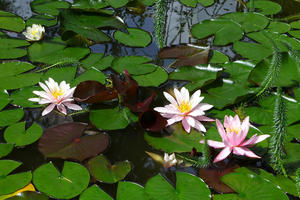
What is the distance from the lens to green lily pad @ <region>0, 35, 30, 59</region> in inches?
96.6

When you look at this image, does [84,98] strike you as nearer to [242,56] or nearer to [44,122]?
[44,122]

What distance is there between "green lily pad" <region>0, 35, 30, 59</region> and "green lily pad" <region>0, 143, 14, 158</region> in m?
0.92

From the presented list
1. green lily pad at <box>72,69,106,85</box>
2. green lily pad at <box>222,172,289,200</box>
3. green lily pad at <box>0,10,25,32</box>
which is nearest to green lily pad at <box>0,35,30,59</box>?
green lily pad at <box>0,10,25,32</box>

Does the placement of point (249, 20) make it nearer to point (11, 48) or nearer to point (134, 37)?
point (134, 37)

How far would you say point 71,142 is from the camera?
5.82ft

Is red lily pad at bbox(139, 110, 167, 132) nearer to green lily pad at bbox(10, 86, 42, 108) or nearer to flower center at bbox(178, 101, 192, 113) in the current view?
flower center at bbox(178, 101, 192, 113)

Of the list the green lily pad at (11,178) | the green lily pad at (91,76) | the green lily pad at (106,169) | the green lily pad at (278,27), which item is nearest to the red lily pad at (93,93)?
the green lily pad at (91,76)

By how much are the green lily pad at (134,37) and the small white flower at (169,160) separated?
3.85 feet

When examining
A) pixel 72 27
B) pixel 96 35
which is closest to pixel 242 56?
pixel 96 35

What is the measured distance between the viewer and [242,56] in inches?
99.9

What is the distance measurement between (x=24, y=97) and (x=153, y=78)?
33.1 inches

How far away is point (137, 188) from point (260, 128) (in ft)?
2.72

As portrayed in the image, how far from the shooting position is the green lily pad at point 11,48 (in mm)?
2454

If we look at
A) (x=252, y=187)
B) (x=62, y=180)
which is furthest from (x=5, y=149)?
(x=252, y=187)
